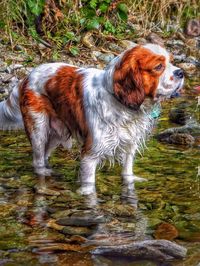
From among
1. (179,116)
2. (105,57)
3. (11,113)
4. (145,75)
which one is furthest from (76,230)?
(105,57)

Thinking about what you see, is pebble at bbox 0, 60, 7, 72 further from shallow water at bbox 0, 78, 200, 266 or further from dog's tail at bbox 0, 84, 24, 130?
dog's tail at bbox 0, 84, 24, 130

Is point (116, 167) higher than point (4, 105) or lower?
lower

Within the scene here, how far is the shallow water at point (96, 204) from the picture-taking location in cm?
371

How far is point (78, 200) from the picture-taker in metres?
4.71

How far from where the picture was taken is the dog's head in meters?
4.47

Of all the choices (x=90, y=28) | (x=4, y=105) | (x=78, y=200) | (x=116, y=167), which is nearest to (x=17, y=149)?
(x=4, y=105)

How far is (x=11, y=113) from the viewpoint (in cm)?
568

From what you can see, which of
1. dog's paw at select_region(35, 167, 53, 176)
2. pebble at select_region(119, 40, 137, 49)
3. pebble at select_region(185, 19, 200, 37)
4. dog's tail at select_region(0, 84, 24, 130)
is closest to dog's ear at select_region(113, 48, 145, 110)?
dog's paw at select_region(35, 167, 53, 176)

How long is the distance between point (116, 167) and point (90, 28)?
4538 millimetres

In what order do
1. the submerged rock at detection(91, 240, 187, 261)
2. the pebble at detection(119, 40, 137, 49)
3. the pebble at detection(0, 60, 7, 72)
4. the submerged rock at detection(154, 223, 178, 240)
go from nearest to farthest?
the submerged rock at detection(91, 240, 187, 261) → the submerged rock at detection(154, 223, 178, 240) → the pebble at detection(0, 60, 7, 72) → the pebble at detection(119, 40, 137, 49)

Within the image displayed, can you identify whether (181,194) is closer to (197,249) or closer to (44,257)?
(197,249)

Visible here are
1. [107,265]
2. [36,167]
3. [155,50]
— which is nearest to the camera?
[107,265]

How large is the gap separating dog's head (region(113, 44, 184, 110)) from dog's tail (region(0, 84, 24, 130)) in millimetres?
1264

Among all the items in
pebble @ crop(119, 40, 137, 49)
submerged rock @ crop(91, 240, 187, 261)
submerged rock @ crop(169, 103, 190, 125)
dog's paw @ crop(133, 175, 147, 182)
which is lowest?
dog's paw @ crop(133, 175, 147, 182)
